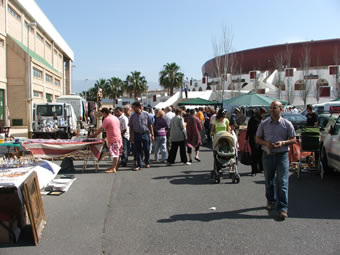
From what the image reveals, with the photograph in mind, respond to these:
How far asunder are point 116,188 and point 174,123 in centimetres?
387

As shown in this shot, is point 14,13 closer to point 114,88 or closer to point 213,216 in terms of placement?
point 213,216

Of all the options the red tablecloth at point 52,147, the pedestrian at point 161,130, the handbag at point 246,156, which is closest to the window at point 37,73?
the pedestrian at point 161,130

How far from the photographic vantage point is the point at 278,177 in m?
5.81

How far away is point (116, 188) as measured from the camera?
8.02m

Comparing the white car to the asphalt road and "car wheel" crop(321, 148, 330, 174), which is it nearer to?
"car wheel" crop(321, 148, 330, 174)

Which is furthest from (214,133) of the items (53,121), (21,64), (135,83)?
(135,83)

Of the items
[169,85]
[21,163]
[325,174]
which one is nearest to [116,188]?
[21,163]

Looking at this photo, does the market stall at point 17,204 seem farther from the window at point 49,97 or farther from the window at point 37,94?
the window at point 49,97

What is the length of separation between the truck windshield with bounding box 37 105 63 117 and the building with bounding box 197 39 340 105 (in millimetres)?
21609

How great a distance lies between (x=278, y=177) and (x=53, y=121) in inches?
576

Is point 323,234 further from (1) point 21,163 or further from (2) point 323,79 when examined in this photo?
(2) point 323,79

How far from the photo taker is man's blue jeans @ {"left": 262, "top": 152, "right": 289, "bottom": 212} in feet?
18.6

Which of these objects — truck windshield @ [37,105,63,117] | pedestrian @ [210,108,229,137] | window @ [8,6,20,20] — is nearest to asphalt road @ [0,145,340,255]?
pedestrian @ [210,108,229,137]

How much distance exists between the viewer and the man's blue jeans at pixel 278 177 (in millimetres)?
5684
